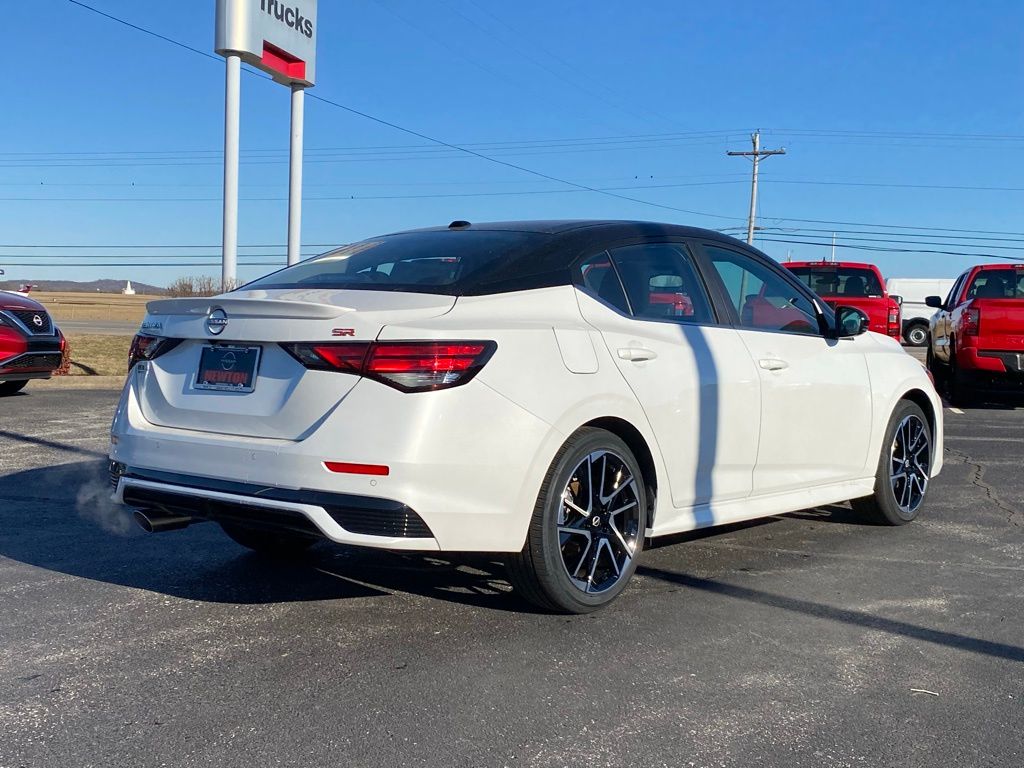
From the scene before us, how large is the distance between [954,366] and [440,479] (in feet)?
Answer: 37.9

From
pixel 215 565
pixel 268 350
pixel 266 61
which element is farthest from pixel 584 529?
pixel 266 61

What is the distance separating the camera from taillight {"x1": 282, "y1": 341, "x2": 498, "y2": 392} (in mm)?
3670

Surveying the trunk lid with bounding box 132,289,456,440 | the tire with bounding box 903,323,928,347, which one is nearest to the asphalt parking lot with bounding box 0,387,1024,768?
the trunk lid with bounding box 132,289,456,440

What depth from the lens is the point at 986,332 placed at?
1264 centimetres

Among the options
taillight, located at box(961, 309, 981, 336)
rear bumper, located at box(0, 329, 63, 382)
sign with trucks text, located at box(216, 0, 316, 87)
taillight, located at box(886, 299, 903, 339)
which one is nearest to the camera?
rear bumper, located at box(0, 329, 63, 382)

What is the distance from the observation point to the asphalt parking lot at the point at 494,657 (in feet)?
10.0

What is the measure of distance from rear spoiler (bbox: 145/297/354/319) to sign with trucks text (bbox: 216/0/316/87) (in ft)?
46.5

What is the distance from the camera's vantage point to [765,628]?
418 cm

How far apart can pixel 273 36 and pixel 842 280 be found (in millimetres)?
10339

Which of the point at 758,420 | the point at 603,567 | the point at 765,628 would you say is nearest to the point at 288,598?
the point at 603,567

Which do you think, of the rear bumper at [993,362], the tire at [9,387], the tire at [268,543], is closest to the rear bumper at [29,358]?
the tire at [9,387]

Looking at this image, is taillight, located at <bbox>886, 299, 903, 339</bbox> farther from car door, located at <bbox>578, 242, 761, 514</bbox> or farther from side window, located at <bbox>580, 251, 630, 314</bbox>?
side window, located at <bbox>580, 251, 630, 314</bbox>

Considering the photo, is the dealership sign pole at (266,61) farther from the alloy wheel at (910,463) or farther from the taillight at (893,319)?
the alloy wheel at (910,463)

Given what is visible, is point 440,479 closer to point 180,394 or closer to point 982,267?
point 180,394
